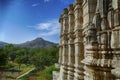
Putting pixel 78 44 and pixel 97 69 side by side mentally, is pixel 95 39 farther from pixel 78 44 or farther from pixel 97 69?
pixel 78 44

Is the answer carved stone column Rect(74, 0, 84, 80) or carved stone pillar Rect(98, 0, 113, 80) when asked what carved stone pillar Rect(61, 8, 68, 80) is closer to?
carved stone column Rect(74, 0, 84, 80)

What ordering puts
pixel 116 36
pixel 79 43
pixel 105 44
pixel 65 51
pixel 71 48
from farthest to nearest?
pixel 65 51
pixel 71 48
pixel 79 43
pixel 105 44
pixel 116 36

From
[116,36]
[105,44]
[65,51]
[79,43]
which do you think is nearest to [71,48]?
[65,51]

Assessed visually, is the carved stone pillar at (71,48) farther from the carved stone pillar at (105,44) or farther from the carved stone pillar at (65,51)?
the carved stone pillar at (105,44)

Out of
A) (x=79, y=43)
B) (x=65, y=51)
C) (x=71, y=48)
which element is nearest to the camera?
(x=79, y=43)

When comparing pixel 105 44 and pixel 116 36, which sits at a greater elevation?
pixel 116 36

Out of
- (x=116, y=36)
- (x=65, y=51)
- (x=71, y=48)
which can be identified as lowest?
(x=65, y=51)

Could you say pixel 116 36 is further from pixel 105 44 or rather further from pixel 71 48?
pixel 71 48

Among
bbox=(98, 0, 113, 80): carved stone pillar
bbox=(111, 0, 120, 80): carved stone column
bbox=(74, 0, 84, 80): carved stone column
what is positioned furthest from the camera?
bbox=(74, 0, 84, 80): carved stone column

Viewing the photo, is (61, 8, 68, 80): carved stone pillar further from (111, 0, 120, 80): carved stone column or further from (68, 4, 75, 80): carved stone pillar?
(111, 0, 120, 80): carved stone column

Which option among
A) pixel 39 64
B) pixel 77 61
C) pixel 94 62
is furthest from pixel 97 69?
pixel 39 64

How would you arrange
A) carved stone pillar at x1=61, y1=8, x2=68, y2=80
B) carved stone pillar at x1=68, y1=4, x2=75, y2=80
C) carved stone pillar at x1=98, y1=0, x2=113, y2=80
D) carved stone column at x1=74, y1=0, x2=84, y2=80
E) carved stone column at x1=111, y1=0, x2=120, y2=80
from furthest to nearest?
1. carved stone pillar at x1=61, y1=8, x2=68, y2=80
2. carved stone pillar at x1=68, y1=4, x2=75, y2=80
3. carved stone column at x1=74, y1=0, x2=84, y2=80
4. carved stone pillar at x1=98, y1=0, x2=113, y2=80
5. carved stone column at x1=111, y1=0, x2=120, y2=80

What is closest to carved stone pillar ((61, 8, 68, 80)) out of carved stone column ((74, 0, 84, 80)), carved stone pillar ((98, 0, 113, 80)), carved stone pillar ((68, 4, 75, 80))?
carved stone pillar ((68, 4, 75, 80))

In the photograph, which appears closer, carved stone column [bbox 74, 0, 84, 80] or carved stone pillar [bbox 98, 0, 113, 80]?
carved stone pillar [bbox 98, 0, 113, 80]
